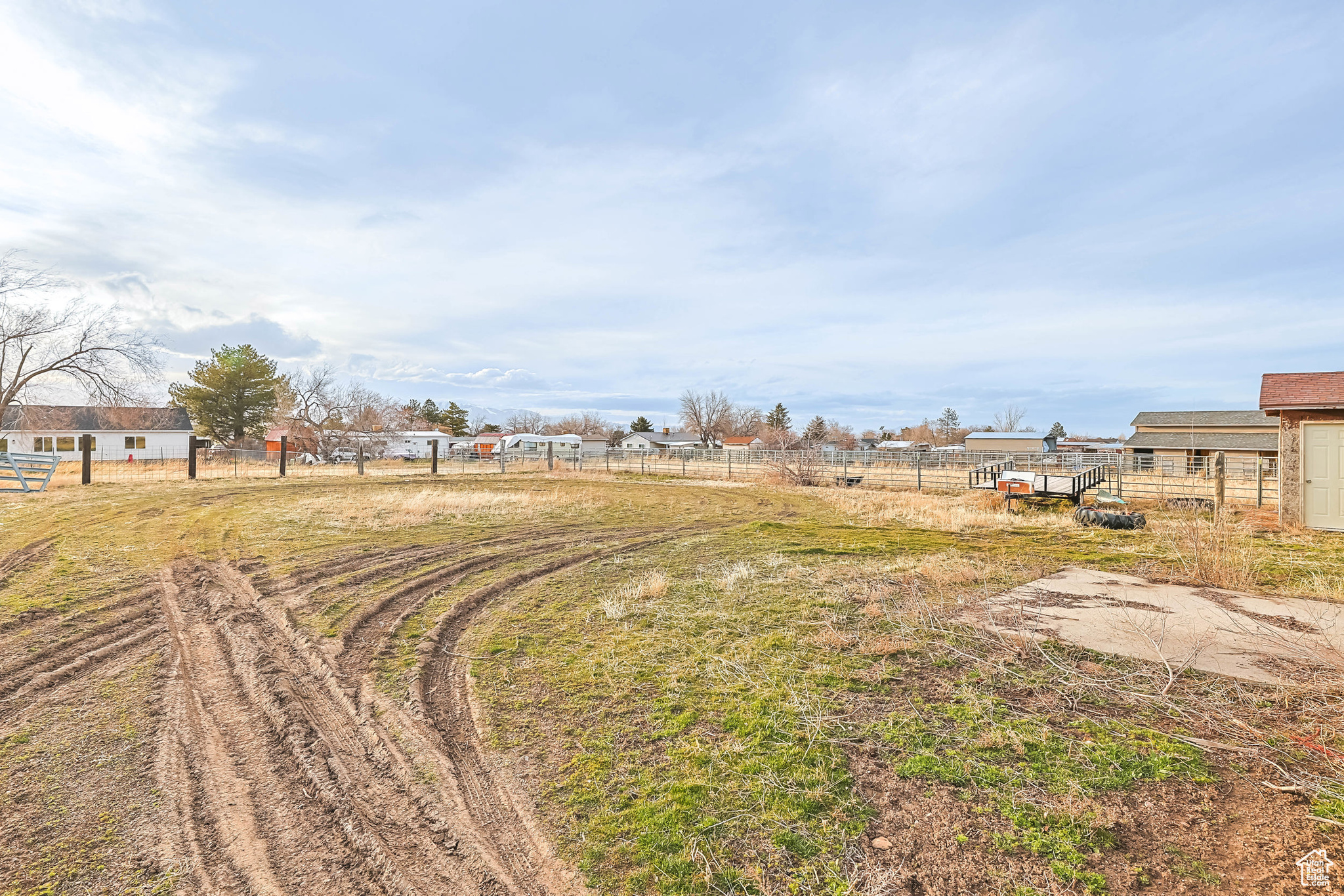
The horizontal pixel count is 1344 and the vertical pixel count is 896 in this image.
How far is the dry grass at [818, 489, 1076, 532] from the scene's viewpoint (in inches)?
520

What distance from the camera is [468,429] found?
87812 millimetres

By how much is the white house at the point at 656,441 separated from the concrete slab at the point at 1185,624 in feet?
243

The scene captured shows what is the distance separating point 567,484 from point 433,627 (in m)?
19.1

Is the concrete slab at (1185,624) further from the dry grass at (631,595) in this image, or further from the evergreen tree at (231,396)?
the evergreen tree at (231,396)

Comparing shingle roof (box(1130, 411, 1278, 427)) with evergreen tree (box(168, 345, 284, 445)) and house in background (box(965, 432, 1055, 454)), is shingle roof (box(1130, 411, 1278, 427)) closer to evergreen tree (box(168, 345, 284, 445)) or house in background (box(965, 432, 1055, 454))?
house in background (box(965, 432, 1055, 454))

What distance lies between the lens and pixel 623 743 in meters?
3.58

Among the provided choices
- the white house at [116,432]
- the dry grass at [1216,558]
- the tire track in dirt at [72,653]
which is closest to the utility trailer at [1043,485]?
the dry grass at [1216,558]

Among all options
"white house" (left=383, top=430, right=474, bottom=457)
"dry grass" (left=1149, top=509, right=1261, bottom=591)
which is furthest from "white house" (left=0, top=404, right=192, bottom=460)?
"dry grass" (left=1149, top=509, right=1261, bottom=591)

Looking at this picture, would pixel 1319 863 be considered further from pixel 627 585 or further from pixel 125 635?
pixel 125 635

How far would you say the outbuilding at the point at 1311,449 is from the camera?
11875 millimetres

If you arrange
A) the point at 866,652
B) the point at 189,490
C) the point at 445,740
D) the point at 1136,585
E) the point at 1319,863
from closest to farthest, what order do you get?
the point at 1319,863 < the point at 445,740 < the point at 866,652 < the point at 1136,585 < the point at 189,490

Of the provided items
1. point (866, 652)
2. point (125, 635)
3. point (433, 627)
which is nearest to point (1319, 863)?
point (866, 652)

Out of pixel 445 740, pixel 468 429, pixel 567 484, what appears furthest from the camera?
pixel 468 429

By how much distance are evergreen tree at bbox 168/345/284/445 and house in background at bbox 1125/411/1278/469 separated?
65202 millimetres
